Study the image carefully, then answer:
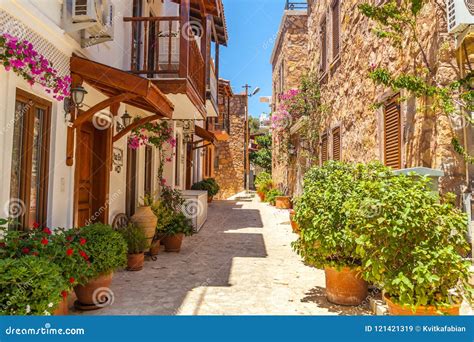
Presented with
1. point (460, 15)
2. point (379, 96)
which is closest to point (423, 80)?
point (460, 15)

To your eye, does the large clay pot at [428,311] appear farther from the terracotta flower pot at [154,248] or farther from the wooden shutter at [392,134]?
the terracotta flower pot at [154,248]

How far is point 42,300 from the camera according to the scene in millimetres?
2605

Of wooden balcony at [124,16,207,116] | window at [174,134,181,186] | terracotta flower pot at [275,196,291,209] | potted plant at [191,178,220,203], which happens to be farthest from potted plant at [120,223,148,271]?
potted plant at [191,178,220,203]

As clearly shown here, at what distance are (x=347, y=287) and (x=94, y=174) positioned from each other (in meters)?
4.30

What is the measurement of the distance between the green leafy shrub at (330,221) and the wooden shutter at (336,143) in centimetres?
445

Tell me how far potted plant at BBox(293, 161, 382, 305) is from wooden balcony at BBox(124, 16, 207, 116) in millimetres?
3227

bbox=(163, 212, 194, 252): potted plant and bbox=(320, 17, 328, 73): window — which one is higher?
bbox=(320, 17, 328, 73): window

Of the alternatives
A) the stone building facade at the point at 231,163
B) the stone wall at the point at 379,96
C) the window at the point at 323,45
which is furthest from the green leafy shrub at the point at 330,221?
the stone building facade at the point at 231,163

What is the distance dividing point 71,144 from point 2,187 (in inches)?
53.8

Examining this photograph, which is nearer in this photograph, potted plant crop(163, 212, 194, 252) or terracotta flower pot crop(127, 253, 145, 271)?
terracotta flower pot crop(127, 253, 145, 271)

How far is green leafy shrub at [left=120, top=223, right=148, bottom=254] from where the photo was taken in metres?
5.32

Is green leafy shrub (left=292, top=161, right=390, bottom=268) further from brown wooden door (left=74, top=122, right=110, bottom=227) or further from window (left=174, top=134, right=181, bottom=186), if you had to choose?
window (left=174, top=134, right=181, bottom=186)

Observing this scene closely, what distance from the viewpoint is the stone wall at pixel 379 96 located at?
14.3ft
